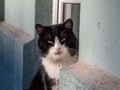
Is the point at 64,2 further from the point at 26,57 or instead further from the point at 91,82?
the point at 91,82

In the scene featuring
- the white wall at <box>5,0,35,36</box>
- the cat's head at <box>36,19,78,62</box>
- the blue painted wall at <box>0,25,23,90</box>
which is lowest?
the blue painted wall at <box>0,25,23,90</box>

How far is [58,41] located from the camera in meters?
2.19

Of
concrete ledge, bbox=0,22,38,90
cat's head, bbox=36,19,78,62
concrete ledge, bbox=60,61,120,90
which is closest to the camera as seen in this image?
concrete ledge, bbox=60,61,120,90

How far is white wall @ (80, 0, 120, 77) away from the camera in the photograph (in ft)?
5.14

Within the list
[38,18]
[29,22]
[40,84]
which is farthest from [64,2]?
[40,84]

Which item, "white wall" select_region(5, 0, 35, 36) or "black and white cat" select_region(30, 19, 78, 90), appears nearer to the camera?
"black and white cat" select_region(30, 19, 78, 90)

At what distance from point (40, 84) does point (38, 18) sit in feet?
1.81

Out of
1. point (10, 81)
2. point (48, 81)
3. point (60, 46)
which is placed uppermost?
point (60, 46)

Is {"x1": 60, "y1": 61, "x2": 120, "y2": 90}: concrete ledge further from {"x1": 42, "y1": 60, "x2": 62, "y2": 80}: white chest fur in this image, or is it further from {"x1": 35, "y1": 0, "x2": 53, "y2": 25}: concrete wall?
{"x1": 35, "y1": 0, "x2": 53, "y2": 25}: concrete wall

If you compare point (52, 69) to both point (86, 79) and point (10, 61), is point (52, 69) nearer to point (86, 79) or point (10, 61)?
point (86, 79)

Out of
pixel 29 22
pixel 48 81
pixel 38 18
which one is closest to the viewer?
pixel 48 81

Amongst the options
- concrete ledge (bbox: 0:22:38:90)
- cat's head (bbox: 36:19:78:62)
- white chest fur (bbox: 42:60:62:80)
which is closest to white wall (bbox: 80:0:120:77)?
cat's head (bbox: 36:19:78:62)

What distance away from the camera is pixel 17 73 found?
309cm

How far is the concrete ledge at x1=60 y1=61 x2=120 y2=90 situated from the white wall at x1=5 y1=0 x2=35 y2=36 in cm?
112
